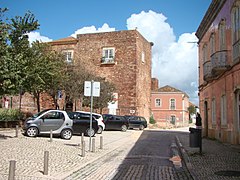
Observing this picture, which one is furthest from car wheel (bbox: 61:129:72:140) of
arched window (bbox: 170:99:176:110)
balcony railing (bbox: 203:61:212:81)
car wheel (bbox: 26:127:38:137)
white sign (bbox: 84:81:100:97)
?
arched window (bbox: 170:99:176:110)

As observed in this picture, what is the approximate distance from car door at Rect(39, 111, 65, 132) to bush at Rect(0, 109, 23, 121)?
669cm

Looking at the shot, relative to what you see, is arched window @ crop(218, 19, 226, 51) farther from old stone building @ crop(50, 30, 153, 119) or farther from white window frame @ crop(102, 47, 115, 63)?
white window frame @ crop(102, 47, 115, 63)

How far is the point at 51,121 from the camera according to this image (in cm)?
1892

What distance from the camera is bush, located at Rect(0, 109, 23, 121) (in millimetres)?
24275

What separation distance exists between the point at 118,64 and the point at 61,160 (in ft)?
96.9

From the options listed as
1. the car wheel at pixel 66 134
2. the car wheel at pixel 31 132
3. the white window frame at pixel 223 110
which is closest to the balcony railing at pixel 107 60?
the car wheel at pixel 66 134

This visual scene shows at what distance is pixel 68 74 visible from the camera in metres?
31.5

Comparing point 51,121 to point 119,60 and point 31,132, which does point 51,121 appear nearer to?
point 31,132

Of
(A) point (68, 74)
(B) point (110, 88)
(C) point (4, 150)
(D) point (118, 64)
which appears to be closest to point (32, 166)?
(C) point (4, 150)

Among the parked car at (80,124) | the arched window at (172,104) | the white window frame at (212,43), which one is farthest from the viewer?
the arched window at (172,104)

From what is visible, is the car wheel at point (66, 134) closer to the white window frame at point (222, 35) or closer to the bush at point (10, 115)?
the bush at point (10, 115)

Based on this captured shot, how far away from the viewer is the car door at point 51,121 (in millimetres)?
18812

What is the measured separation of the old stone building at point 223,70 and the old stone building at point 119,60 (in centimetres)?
1528

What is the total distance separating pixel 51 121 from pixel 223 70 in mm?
10323
